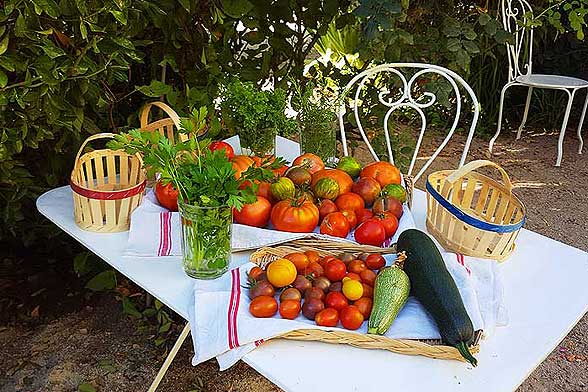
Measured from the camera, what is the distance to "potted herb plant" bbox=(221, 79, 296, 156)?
1618 millimetres

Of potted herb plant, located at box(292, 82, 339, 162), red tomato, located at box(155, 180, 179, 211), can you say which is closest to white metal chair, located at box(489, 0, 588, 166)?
potted herb plant, located at box(292, 82, 339, 162)

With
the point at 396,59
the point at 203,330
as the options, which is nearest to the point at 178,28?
the point at 396,59

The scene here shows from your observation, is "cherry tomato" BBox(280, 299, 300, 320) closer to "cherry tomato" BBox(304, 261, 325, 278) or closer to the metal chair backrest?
"cherry tomato" BBox(304, 261, 325, 278)

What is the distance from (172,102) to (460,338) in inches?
47.0

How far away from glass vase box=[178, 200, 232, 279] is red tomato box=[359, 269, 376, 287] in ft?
0.92

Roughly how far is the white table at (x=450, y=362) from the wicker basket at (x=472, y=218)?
0.25ft

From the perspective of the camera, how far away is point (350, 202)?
1480 mm

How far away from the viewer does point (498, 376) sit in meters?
1.09

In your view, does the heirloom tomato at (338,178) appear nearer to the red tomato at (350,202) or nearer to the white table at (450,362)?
the red tomato at (350,202)

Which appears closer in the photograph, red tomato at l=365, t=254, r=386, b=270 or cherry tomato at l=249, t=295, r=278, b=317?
cherry tomato at l=249, t=295, r=278, b=317

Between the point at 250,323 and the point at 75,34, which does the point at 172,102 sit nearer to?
the point at 75,34

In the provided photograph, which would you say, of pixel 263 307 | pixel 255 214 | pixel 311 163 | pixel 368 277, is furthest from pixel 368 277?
pixel 311 163

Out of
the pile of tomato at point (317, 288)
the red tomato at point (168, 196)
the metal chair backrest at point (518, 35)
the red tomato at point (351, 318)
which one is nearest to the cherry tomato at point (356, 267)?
the pile of tomato at point (317, 288)

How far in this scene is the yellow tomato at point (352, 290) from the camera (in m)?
1.19
